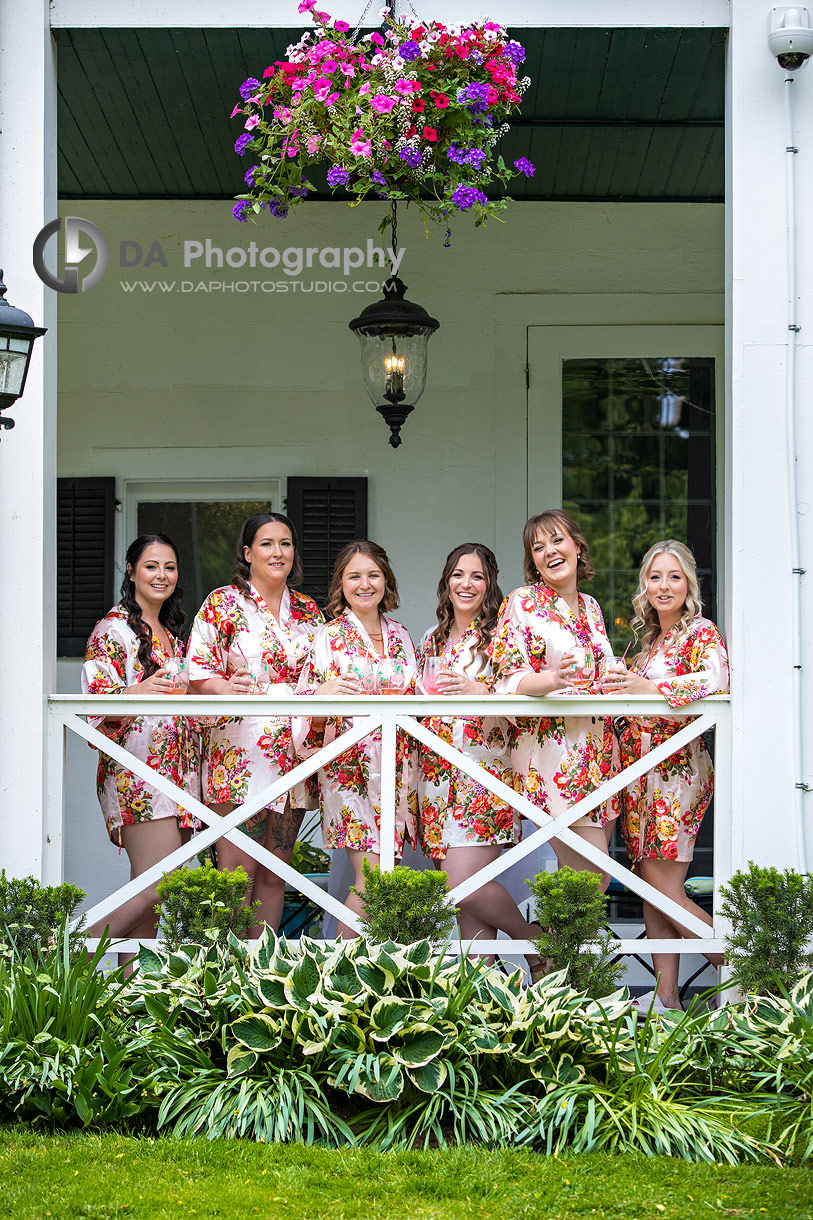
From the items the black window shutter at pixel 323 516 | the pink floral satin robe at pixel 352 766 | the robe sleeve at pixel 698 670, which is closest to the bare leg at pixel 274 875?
the pink floral satin robe at pixel 352 766

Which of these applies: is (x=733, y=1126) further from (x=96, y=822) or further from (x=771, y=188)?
(x=96, y=822)

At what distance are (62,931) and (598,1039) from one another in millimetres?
1665

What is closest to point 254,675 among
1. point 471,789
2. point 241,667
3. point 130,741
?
point 241,667

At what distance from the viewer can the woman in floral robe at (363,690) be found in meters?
4.68

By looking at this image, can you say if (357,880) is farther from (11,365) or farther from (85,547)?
(85,547)

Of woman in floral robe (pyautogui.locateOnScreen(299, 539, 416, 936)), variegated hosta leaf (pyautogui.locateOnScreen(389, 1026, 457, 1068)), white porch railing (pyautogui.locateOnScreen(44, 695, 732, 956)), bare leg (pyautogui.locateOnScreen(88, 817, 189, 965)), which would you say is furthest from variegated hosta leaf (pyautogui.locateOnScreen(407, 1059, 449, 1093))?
bare leg (pyautogui.locateOnScreen(88, 817, 189, 965))

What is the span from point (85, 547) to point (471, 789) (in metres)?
2.90

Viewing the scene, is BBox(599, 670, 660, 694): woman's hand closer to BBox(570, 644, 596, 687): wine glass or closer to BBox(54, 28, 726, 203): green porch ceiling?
BBox(570, 644, 596, 687): wine glass

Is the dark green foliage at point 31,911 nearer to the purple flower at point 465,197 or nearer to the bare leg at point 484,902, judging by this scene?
the bare leg at point 484,902

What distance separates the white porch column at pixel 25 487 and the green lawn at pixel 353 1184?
126 cm

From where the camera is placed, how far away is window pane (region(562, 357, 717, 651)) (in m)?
6.75

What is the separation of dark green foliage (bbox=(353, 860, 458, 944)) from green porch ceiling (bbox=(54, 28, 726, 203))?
9.79 ft

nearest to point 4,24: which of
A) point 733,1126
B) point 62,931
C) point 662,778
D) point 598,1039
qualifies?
point 62,931

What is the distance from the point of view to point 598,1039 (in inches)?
145
